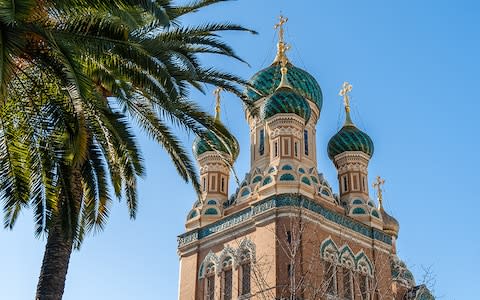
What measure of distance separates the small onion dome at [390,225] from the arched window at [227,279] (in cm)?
999

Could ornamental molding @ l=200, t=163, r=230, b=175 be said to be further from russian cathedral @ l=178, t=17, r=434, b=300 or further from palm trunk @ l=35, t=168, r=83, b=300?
palm trunk @ l=35, t=168, r=83, b=300

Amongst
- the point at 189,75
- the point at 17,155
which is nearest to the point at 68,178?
the point at 17,155

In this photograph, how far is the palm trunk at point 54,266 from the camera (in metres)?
8.51

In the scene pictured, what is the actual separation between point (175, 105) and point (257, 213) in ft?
37.6

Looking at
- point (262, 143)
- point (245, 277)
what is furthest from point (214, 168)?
point (245, 277)

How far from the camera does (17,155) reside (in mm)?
8836

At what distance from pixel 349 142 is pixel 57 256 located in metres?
16.3

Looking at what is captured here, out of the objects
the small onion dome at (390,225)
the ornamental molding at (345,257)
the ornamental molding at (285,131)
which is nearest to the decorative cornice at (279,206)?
the ornamental molding at (345,257)

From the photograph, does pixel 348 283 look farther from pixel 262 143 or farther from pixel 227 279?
pixel 262 143

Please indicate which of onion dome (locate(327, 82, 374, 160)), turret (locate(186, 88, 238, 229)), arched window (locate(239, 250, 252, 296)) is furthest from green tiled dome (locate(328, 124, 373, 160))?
arched window (locate(239, 250, 252, 296))

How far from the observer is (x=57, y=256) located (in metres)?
8.67

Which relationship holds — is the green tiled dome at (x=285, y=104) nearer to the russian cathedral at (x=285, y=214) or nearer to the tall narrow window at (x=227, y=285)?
the russian cathedral at (x=285, y=214)

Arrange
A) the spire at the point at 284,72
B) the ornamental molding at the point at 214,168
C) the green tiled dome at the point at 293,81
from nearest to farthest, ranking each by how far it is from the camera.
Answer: the spire at the point at 284,72, the ornamental molding at the point at 214,168, the green tiled dome at the point at 293,81

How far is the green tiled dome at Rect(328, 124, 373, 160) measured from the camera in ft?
77.2
